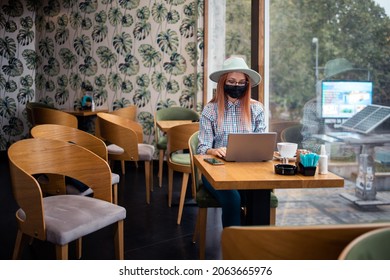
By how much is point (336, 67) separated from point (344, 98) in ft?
0.71

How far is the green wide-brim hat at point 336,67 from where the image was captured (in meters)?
2.34

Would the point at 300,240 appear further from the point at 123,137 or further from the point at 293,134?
the point at 123,137

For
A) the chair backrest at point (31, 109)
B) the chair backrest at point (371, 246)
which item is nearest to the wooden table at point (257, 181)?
the chair backrest at point (371, 246)

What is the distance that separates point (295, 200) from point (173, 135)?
56.0 inches

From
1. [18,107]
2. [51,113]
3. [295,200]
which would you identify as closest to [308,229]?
[295,200]

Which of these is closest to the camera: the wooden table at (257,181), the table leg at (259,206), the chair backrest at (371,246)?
the chair backrest at (371,246)

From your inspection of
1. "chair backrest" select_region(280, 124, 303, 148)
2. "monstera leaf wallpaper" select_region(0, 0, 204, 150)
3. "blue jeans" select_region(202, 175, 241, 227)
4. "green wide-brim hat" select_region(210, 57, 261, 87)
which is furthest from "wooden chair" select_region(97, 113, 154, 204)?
"monstera leaf wallpaper" select_region(0, 0, 204, 150)

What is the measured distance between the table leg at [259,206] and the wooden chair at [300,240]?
1.23 m

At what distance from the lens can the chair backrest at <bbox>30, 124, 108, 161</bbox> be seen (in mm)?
3441

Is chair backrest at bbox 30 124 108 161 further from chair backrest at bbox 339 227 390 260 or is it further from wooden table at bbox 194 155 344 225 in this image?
chair backrest at bbox 339 227 390 260

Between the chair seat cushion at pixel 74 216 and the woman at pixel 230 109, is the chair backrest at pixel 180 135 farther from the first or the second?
the chair seat cushion at pixel 74 216

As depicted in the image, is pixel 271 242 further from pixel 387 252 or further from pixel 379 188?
pixel 379 188

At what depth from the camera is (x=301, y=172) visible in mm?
2252

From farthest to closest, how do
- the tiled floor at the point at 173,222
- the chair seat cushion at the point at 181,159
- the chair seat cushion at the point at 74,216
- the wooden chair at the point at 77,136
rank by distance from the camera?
the chair seat cushion at the point at 181,159 < the wooden chair at the point at 77,136 < the tiled floor at the point at 173,222 < the chair seat cushion at the point at 74,216
